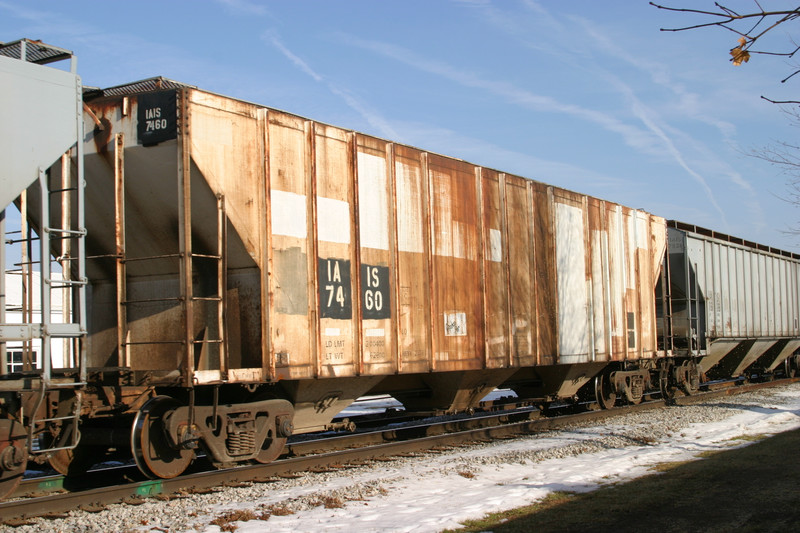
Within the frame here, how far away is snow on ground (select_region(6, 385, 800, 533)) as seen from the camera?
612 centimetres

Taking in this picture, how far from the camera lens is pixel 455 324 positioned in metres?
10.9

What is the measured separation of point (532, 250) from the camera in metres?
12.9

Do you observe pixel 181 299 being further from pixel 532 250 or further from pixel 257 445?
pixel 532 250

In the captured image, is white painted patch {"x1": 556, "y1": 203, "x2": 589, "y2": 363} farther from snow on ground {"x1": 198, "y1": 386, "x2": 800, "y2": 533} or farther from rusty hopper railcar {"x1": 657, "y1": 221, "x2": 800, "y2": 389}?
rusty hopper railcar {"x1": 657, "y1": 221, "x2": 800, "y2": 389}

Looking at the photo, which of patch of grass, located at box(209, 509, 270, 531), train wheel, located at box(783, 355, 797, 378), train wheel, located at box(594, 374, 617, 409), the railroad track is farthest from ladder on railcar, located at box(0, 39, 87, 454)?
train wheel, located at box(783, 355, 797, 378)

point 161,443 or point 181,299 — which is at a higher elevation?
point 181,299

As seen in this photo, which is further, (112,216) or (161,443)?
(112,216)

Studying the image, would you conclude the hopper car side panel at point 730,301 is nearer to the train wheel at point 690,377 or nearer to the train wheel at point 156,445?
the train wheel at point 690,377

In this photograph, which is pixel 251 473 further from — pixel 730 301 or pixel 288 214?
pixel 730 301

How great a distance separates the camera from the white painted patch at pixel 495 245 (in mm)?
11883

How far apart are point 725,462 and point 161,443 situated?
6529 millimetres

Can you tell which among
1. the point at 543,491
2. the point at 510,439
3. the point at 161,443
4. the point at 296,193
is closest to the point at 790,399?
the point at 510,439

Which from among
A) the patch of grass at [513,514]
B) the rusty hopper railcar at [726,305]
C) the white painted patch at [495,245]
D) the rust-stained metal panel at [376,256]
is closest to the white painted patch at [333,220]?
the rust-stained metal panel at [376,256]

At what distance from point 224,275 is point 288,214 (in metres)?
1.04
